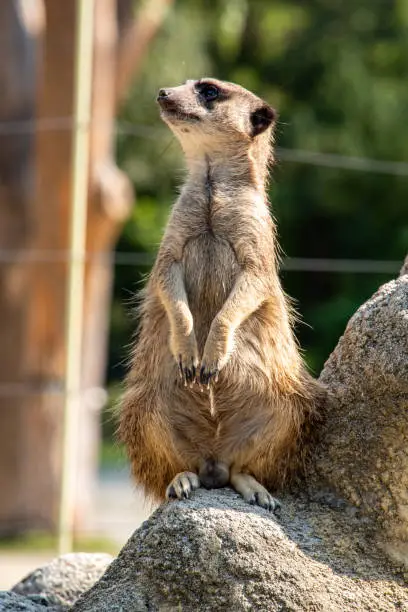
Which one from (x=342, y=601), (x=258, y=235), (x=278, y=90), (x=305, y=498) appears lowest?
(x=342, y=601)

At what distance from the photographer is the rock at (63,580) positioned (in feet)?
14.3

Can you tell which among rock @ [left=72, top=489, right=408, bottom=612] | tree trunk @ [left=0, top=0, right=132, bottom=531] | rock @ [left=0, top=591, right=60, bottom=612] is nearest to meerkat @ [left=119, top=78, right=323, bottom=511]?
rock @ [left=72, top=489, right=408, bottom=612]

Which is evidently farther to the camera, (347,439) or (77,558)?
(77,558)

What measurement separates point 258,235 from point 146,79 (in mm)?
16200

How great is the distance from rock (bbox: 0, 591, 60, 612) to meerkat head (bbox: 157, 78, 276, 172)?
155 centimetres

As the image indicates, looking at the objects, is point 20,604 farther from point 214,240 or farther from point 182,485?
point 214,240

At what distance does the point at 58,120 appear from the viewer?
31.2 feet

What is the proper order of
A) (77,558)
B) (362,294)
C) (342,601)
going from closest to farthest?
(342,601), (77,558), (362,294)

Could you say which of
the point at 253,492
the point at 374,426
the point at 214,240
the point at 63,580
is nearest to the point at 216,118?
the point at 214,240

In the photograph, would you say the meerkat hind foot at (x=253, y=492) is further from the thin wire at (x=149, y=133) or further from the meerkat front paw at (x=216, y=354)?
the thin wire at (x=149, y=133)

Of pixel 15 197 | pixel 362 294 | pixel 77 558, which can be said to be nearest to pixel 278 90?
pixel 362 294

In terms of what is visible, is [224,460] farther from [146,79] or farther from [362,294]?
[146,79]

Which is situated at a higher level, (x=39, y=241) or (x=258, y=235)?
(x=39, y=241)

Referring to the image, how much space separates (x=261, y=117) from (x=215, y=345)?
888mm
